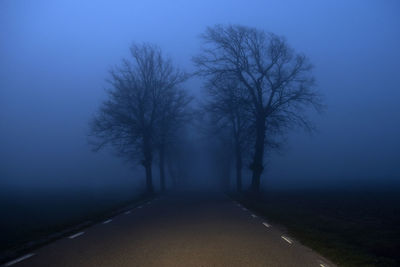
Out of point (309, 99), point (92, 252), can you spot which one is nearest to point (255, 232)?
point (92, 252)

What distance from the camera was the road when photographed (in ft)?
26.3

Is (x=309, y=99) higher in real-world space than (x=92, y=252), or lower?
higher

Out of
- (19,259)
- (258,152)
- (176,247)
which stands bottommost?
(176,247)

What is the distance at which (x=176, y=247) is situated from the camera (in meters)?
9.66

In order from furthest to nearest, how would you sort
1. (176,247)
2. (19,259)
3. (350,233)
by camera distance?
(350,233), (176,247), (19,259)

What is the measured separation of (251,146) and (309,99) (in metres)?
14.3

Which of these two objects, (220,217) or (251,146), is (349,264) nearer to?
(220,217)

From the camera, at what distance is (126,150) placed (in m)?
39.2

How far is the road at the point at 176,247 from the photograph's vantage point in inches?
315

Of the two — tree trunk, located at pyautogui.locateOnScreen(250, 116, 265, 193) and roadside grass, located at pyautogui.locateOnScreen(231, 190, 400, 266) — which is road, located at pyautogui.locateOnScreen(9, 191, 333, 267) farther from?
tree trunk, located at pyautogui.locateOnScreen(250, 116, 265, 193)

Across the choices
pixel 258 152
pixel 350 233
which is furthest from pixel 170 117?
pixel 350 233

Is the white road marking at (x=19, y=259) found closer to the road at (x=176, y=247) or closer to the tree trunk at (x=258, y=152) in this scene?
the road at (x=176, y=247)

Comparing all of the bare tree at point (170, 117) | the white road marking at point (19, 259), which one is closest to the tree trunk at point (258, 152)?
the bare tree at point (170, 117)

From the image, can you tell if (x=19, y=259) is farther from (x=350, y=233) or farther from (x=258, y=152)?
(x=258, y=152)
